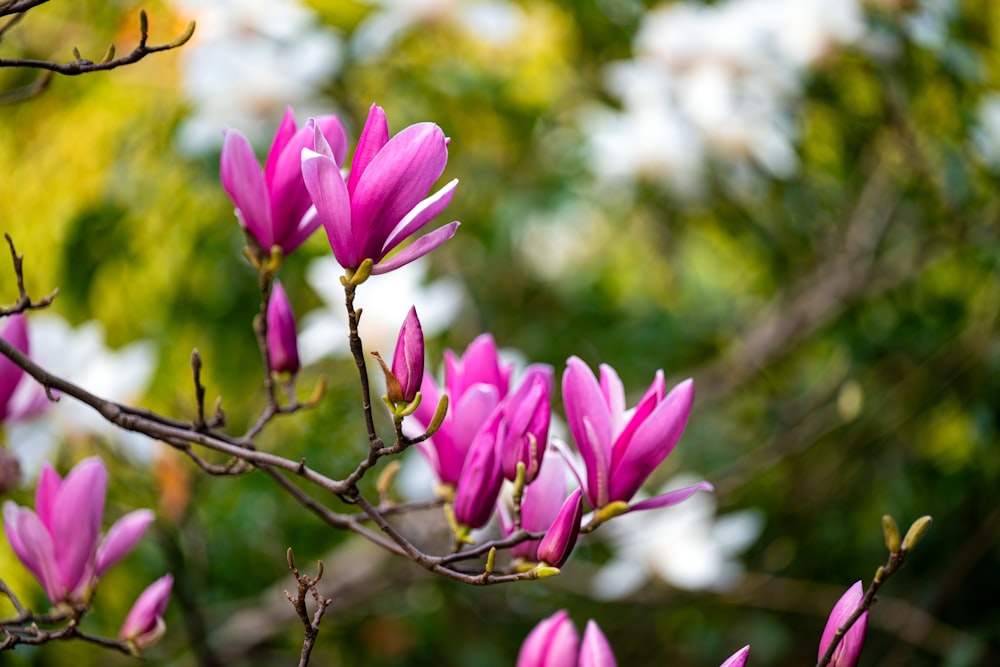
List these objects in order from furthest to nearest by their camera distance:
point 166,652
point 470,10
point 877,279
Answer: point 877,279 < point 470,10 < point 166,652

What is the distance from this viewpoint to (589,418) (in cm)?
50

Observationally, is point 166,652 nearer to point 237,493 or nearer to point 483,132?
point 237,493

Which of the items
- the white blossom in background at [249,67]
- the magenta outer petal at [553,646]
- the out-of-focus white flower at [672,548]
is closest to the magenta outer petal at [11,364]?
the magenta outer petal at [553,646]

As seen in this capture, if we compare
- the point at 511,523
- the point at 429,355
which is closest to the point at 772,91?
the point at 429,355

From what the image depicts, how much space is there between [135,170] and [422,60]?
46 centimetres

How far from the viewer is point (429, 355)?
1.53 metres

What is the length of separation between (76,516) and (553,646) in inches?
10.2

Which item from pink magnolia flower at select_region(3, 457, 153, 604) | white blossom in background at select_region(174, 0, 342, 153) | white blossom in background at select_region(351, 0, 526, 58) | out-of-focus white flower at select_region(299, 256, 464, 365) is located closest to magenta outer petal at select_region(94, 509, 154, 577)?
pink magnolia flower at select_region(3, 457, 153, 604)

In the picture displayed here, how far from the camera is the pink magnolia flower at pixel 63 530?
1.74 feet

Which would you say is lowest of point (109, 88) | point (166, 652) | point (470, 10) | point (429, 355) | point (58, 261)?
point (166, 652)

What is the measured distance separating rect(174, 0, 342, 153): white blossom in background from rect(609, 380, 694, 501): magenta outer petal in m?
0.92

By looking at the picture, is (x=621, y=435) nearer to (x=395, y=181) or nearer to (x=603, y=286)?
(x=395, y=181)

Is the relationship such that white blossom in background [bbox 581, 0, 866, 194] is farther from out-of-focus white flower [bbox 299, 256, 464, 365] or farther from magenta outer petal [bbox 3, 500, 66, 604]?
magenta outer petal [bbox 3, 500, 66, 604]

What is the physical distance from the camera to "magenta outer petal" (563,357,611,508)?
1.64 ft
